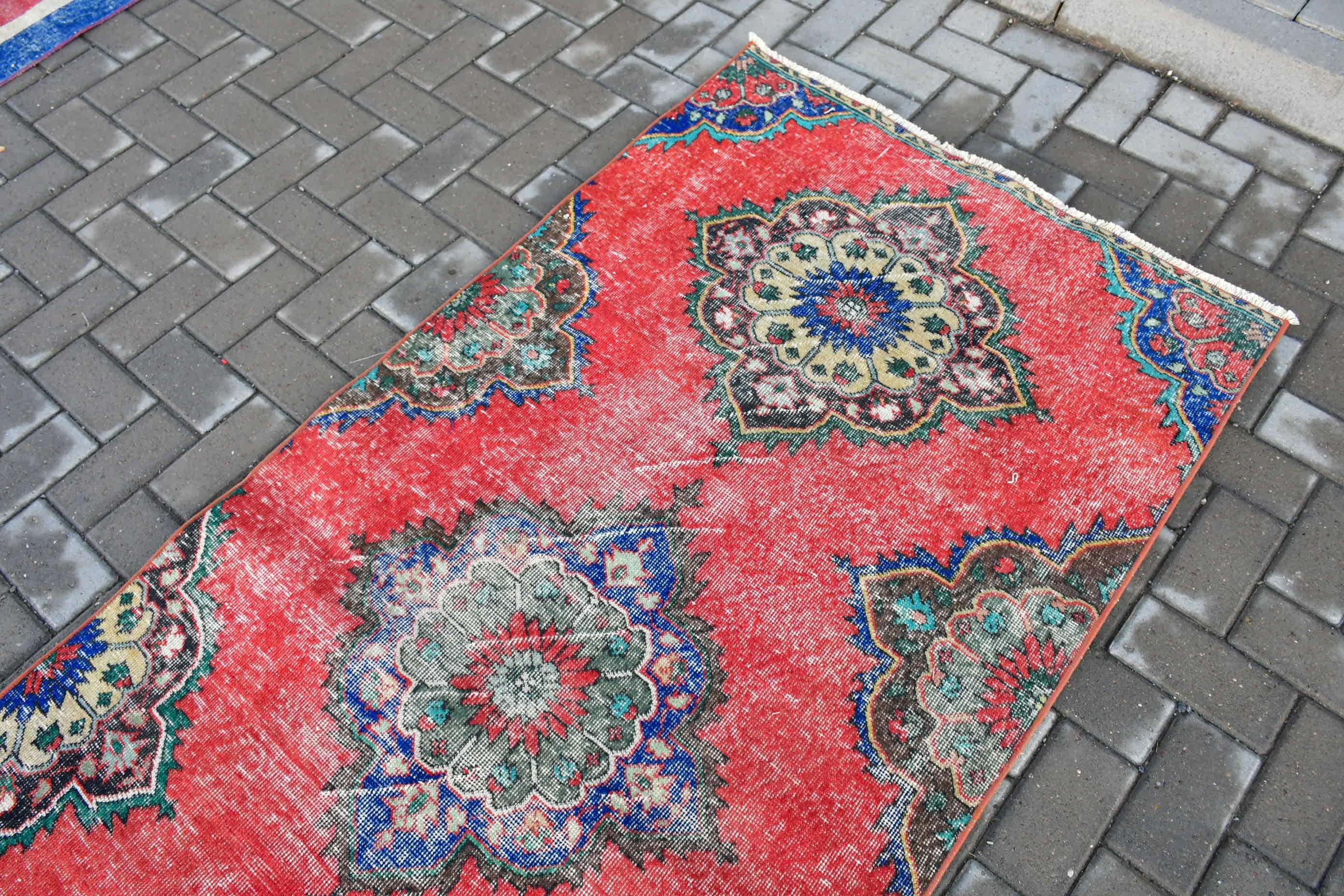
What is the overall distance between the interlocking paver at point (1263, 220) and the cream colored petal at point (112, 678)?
3.35 meters

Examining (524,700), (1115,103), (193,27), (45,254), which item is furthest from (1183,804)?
(193,27)

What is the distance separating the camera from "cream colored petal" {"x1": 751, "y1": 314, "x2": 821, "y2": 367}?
2.73 meters

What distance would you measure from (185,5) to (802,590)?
3537 mm

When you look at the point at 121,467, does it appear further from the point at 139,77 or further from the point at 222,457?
the point at 139,77

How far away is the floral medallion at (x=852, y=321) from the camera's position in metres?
2.61

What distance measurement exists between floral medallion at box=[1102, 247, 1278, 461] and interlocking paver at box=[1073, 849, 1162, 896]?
1105mm

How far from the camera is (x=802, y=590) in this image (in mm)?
2312

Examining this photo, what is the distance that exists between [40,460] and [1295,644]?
338cm

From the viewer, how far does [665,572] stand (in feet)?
7.70

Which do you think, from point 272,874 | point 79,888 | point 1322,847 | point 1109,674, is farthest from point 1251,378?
point 79,888

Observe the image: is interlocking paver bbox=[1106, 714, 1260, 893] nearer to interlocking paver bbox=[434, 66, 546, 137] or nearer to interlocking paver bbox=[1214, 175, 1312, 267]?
interlocking paver bbox=[1214, 175, 1312, 267]

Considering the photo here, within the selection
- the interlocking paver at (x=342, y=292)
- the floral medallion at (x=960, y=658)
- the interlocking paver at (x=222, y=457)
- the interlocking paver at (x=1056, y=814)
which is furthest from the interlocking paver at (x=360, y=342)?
the interlocking paver at (x=1056, y=814)

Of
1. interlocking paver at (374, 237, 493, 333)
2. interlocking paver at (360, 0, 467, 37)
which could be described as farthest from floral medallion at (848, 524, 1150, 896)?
interlocking paver at (360, 0, 467, 37)

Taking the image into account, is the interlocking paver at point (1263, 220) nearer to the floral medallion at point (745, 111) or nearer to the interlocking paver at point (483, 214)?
the floral medallion at point (745, 111)
